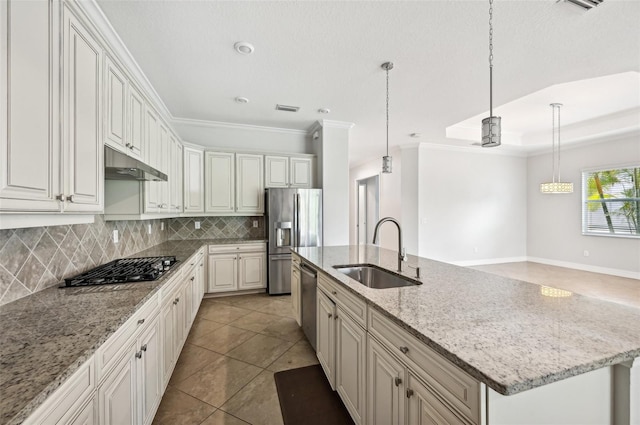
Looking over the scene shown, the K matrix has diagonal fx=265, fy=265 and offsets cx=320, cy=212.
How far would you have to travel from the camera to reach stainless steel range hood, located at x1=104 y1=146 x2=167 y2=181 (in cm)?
182

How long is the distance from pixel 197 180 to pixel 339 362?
3.46m

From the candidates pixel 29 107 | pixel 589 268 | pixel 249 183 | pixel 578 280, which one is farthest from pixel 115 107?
pixel 589 268

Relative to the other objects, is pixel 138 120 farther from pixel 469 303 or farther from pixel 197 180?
pixel 469 303

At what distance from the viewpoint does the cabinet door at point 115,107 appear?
68.3 inches

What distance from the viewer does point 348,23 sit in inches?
83.8

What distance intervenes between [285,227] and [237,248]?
817mm

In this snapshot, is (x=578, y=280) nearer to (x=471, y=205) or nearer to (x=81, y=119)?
(x=471, y=205)

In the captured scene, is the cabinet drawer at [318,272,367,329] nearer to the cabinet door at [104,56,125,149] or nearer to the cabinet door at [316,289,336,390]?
the cabinet door at [316,289,336,390]

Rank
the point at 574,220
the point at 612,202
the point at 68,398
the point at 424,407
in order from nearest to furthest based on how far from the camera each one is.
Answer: the point at 68,398
the point at 424,407
the point at 612,202
the point at 574,220

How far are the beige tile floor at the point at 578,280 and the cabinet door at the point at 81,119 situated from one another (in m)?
5.81

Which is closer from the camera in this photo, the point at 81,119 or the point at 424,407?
the point at 424,407

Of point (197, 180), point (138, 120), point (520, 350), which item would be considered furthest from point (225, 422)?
point (197, 180)

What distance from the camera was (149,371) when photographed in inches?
62.3

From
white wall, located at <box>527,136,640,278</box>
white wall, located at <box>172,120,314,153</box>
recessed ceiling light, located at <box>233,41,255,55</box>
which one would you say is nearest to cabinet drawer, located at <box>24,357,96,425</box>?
recessed ceiling light, located at <box>233,41,255,55</box>
